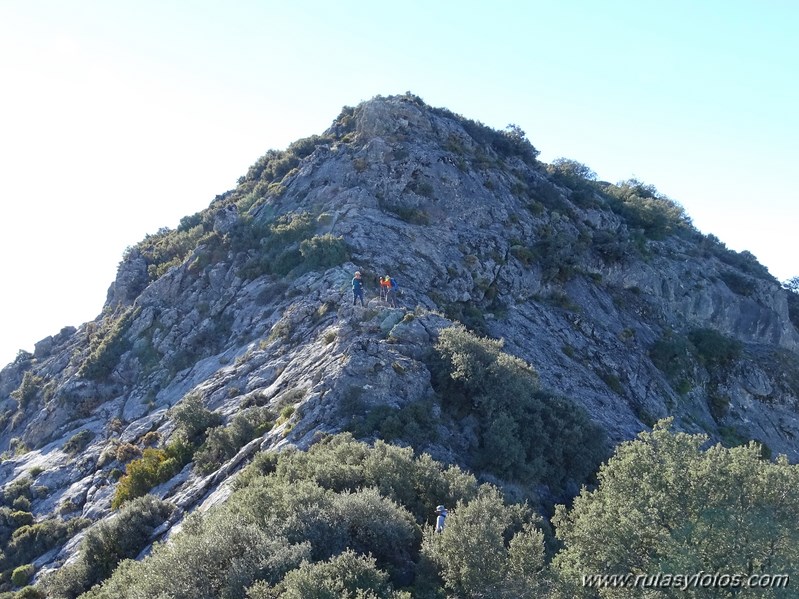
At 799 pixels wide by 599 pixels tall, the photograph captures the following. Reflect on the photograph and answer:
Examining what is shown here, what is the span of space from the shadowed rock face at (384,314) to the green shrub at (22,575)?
80 centimetres

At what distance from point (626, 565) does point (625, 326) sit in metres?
29.4

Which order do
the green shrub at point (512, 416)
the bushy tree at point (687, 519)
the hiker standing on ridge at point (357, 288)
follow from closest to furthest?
the bushy tree at point (687, 519) → the green shrub at point (512, 416) → the hiker standing on ridge at point (357, 288)

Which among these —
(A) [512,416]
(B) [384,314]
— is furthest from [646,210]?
(A) [512,416]

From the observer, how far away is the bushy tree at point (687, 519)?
40.0 ft

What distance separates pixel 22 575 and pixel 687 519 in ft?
70.2

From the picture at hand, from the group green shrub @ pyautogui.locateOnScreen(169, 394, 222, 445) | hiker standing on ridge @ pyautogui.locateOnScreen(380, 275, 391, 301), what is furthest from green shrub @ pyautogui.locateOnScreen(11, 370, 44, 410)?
hiker standing on ridge @ pyautogui.locateOnScreen(380, 275, 391, 301)

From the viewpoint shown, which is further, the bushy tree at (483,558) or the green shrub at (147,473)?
the green shrub at (147,473)

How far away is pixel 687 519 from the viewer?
43.1 ft

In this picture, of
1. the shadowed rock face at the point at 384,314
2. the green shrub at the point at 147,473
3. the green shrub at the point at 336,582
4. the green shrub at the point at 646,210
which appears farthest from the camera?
the green shrub at the point at 646,210

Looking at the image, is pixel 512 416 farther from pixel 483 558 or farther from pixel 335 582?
pixel 335 582

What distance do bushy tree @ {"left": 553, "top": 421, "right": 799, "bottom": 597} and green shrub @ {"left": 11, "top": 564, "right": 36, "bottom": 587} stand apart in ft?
60.1

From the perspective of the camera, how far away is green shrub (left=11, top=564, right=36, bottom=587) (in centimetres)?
2197

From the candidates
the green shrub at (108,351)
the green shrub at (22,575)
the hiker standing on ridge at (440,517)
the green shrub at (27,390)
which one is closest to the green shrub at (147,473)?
the green shrub at (22,575)

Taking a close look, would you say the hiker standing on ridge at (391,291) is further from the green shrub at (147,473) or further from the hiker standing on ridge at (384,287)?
the green shrub at (147,473)
